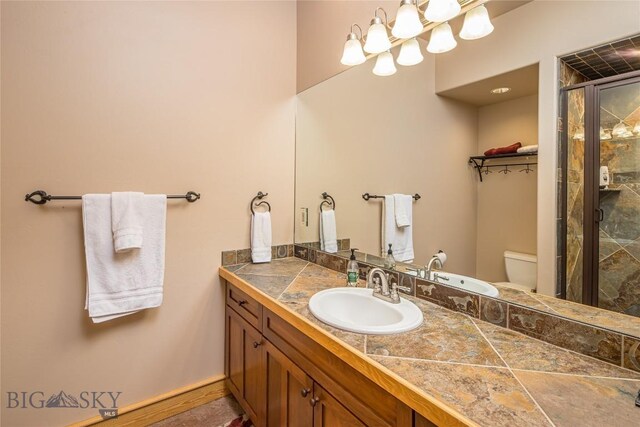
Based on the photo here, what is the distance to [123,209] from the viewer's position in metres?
1.52

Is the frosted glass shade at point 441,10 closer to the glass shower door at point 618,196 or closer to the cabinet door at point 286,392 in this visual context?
the glass shower door at point 618,196

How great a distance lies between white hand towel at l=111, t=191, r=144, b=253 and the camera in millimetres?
1480

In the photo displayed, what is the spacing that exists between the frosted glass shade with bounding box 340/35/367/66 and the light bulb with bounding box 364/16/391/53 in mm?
104

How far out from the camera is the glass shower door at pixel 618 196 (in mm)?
851

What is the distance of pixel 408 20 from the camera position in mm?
1388

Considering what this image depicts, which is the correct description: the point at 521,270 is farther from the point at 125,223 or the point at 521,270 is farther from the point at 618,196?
the point at 125,223

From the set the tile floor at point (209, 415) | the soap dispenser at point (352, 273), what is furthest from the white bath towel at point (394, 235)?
the tile floor at point (209, 415)

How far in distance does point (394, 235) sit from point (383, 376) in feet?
2.84

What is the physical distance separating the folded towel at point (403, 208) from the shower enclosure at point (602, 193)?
608 millimetres

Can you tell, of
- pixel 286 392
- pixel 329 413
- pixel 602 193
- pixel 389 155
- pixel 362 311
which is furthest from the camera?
pixel 389 155

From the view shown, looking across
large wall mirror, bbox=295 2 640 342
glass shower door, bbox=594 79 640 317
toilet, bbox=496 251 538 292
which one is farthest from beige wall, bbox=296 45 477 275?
glass shower door, bbox=594 79 640 317

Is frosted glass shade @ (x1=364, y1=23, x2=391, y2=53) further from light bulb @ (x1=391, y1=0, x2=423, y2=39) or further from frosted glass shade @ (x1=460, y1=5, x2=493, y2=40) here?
frosted glass shade @ (x1=460, y1=5, x2=493, y2=40)

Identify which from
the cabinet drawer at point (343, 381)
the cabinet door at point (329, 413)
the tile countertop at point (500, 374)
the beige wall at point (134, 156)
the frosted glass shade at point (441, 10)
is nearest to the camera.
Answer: the tile countertop at point (500, 374)

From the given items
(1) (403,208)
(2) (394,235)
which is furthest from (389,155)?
(2) (394,235)
